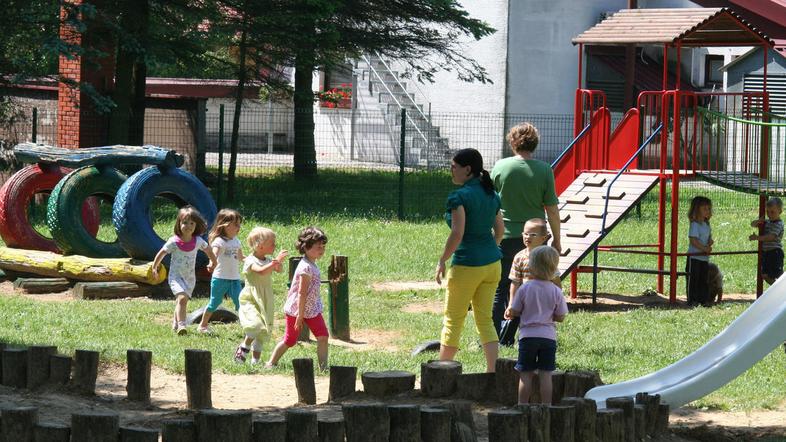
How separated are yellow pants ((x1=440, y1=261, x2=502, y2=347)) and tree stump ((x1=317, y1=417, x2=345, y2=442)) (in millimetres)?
2581

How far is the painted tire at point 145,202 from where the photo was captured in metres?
12.5

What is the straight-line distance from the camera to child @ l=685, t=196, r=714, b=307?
1270 cm

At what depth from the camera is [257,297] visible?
363 inches

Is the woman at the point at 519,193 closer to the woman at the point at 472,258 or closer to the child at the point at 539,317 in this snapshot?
the woman at the point at 472,258

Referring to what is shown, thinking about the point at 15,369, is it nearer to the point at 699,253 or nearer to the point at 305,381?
the point at 305,381

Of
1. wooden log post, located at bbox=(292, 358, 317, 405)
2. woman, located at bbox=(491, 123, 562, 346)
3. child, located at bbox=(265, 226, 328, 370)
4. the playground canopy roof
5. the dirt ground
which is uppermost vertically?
the playground canopy roof

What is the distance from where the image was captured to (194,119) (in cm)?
2384

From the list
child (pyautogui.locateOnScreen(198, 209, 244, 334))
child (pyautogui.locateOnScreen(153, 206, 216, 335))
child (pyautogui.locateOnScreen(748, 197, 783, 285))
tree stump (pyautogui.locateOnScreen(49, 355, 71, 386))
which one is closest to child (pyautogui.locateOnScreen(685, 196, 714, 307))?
child (pyautogui.locateOnScreen(748, 197, 783, 285))

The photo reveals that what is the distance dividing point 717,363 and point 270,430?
3.21 m

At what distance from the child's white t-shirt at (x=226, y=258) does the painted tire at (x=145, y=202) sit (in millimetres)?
2474

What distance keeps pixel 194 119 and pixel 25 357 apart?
1718cm

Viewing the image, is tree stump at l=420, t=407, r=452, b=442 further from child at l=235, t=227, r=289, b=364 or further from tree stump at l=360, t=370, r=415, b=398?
child at l=235, t=227, r=289, b=364

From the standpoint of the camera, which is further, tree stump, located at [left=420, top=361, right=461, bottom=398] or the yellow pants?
the yellow pants

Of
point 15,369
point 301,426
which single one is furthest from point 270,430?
point 15,369
